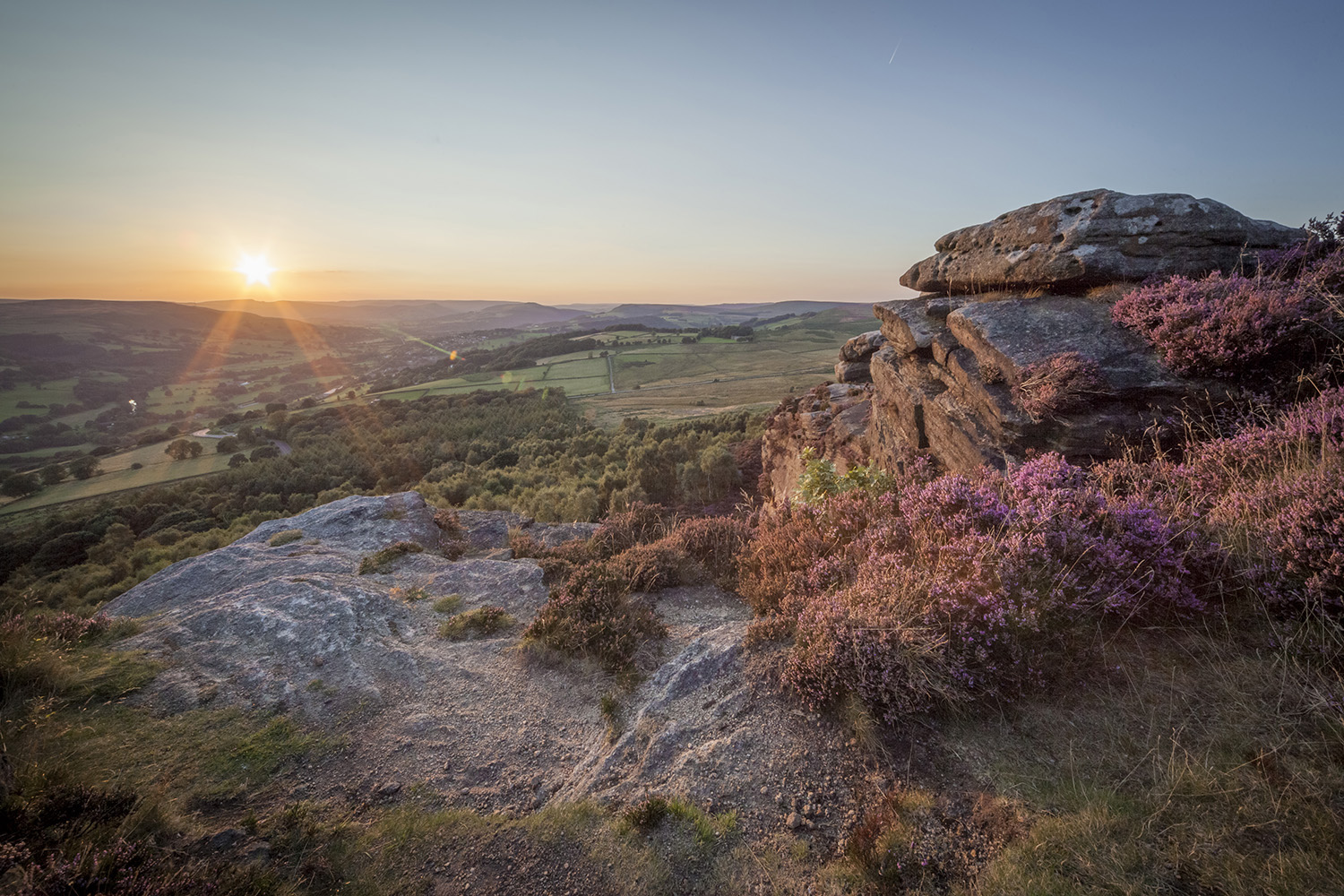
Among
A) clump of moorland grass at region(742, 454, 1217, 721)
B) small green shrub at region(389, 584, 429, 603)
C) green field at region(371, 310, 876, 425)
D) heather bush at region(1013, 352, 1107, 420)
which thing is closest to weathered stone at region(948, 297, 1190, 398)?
heather bush at region(1013, 352, 1107, 420)

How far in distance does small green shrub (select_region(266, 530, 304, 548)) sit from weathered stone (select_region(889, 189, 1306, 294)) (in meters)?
18.1

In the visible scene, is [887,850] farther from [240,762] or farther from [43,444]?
[43,444]

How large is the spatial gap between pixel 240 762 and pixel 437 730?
184 cm

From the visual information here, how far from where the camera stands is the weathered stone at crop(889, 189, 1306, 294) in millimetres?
8367

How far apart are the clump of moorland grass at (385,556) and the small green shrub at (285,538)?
2885 mm

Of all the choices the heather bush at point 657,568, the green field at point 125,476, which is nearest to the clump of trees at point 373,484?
the green field at point 125,476

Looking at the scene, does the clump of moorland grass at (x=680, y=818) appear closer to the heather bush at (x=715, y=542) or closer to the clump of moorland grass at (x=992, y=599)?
the clump of moorland grass at (x=992, y=599)

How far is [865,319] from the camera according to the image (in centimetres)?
15125

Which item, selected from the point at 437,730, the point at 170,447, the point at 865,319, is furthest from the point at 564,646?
the point at 865,319

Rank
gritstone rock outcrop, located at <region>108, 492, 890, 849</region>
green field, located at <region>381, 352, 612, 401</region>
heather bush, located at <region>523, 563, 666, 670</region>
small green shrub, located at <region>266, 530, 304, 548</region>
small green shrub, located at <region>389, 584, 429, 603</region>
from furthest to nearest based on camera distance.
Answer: green field, located at <region>381, 352, 612, 401</region> → small green shrub, located at <region>266, 530, 304, 548</region> → small green shrub, located at <region>389, 584, 429, 603</region> → heather bush, located at <region>523, 563, 666, 670</region> → gritstone rock outcrop, located at <region>108, 492, 890, 849</region>

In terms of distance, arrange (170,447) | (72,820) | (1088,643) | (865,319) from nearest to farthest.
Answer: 1. (72,820)
2. (1088,643)
3. (170,447)
4. (865,319)

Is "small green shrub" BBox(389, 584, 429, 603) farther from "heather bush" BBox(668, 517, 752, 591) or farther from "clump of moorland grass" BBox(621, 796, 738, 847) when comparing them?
"clump of moorland grass" BBox(621, 796, 738, 847)

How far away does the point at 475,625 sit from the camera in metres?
8.27

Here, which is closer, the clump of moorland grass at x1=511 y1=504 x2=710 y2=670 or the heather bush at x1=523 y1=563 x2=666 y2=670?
the heather bush at x1=523 y1=563 x2=666 y2=670
